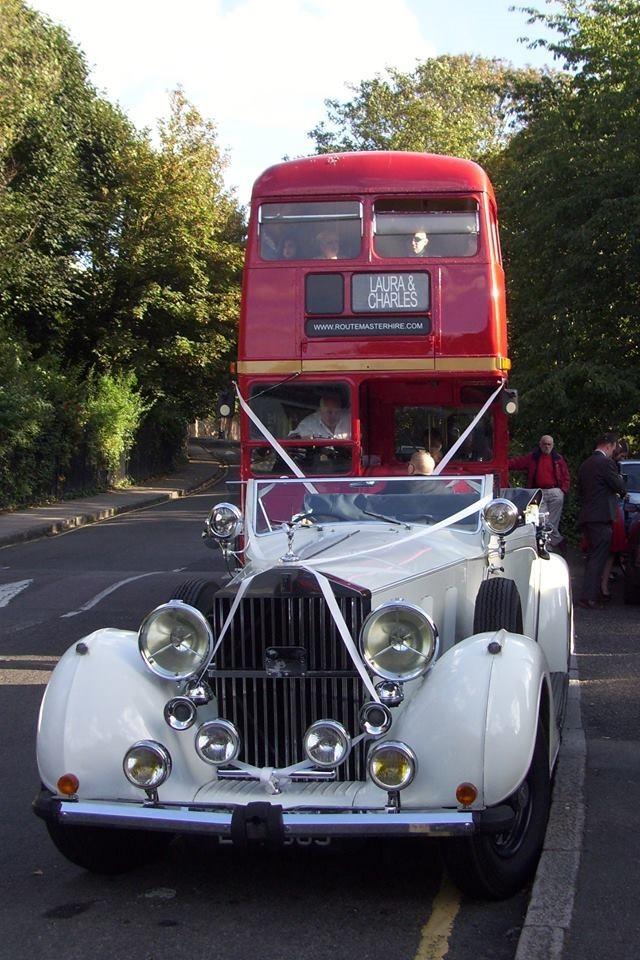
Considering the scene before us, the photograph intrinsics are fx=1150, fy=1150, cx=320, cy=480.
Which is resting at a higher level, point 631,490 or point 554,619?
point 631,490

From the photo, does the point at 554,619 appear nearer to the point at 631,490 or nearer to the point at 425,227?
the point at 425,227

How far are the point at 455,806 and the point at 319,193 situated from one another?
7638 mm

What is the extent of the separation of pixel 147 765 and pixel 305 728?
650 millimetres

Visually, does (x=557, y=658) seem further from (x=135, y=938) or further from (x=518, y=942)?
(x=135, y=938)

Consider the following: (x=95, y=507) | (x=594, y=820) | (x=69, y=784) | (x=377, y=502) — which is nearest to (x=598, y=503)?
(x=377, y=502)

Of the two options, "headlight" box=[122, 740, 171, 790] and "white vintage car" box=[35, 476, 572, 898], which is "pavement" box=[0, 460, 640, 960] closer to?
"white vintage car" box=[35, 476, 572, 898]

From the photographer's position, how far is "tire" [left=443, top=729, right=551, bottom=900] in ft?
14.2

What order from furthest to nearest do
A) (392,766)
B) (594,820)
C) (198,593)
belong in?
(198,593) < (594,820) < (392,766)

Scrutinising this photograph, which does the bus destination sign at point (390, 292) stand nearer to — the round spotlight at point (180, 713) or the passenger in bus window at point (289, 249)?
the passenger in bus window at point (289, 249)

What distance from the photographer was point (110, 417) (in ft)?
109

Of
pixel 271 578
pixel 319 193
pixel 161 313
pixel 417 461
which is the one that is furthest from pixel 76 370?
pixel 271 578

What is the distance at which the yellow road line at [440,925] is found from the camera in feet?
13.3

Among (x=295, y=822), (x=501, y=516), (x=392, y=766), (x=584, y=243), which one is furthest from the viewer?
(x=584, y=243)

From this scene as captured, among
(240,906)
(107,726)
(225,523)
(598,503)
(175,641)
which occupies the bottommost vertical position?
(240,906)
